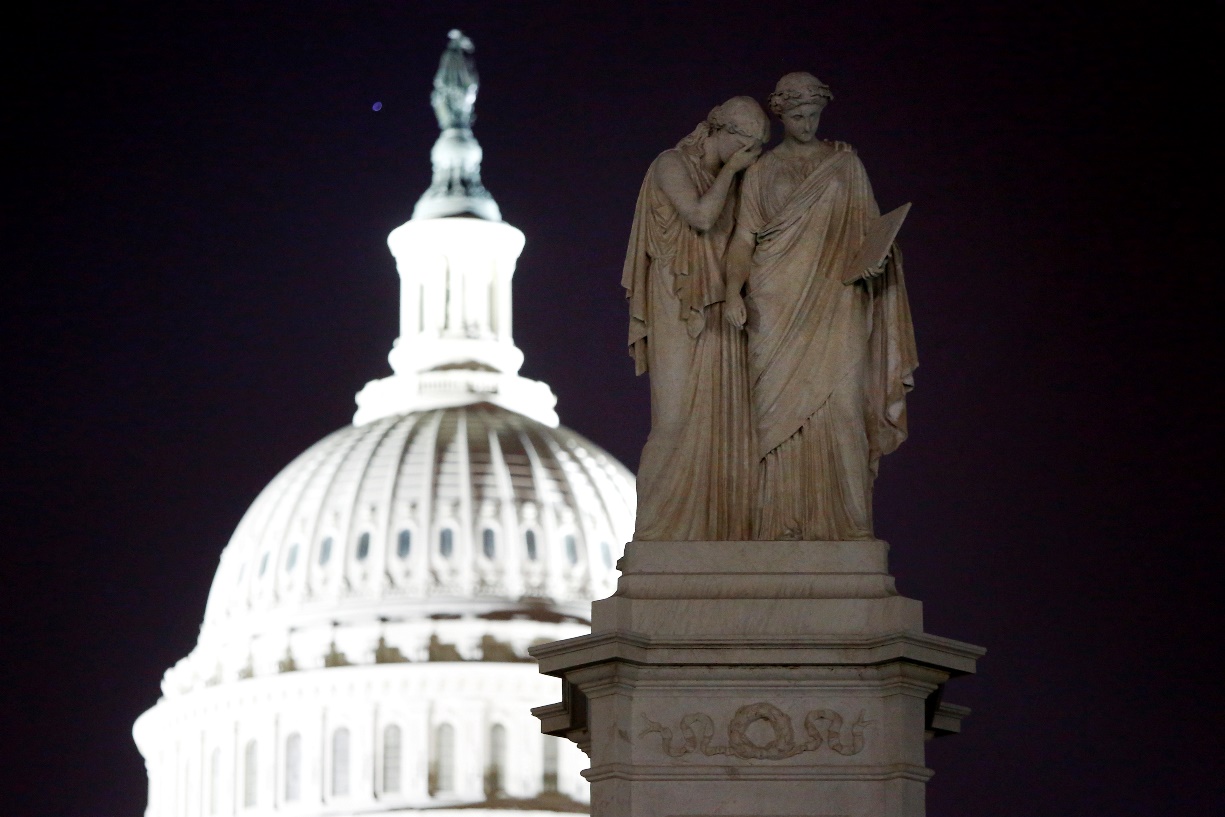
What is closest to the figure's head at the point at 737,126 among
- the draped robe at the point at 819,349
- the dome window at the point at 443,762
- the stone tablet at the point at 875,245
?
the draped robe at the point at 819,349

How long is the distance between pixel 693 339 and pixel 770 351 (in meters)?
0.63

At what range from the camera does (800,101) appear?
98.6ft

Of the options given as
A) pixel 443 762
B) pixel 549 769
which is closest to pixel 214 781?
pixel 443 762

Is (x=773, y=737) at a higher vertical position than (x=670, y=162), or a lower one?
lower

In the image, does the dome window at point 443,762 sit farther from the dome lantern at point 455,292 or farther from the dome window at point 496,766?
the dome lantern at point 455,292

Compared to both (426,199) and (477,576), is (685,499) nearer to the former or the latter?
(477,576)

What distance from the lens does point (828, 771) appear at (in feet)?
92.3

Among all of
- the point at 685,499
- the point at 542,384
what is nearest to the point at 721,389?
the point at 685,499

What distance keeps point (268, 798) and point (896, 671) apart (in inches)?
4571

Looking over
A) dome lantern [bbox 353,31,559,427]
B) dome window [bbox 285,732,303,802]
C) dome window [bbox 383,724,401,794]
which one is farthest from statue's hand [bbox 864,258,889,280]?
dome lantern [bbox 353,31,559,427]

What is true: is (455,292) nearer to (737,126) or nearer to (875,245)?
(737,126)

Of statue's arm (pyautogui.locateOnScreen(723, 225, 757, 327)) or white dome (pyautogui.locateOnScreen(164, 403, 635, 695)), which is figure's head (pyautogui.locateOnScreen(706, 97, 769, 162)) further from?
white dome (pyautogui.locateOnScreen(164, 403, 635, 695))

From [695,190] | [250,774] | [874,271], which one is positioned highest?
[250,774]

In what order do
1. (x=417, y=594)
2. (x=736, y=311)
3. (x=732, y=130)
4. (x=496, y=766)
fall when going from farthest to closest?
1. (x=417, y=594)
2. (x=496, y=766)
3. (x=732, y=130)
4. (x=736, y=311)
